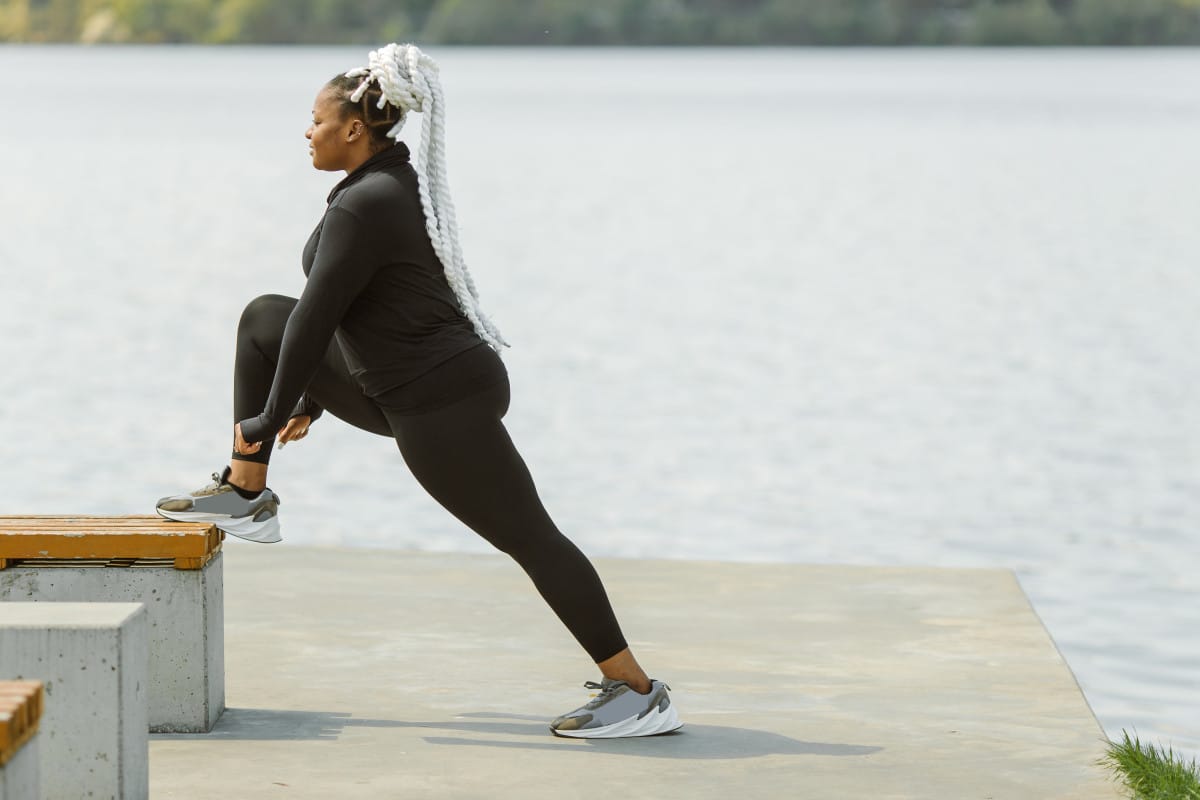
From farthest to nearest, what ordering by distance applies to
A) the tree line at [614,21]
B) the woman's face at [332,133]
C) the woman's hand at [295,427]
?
the tree line at [614,21], the woman's hand at [295,427], the woman's face at [332,133]

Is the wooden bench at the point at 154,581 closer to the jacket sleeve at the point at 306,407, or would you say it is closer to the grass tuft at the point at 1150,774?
the jacket sleeve at the point at 306,407

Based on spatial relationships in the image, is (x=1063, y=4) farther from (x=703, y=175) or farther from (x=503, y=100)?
(x=703, y=175)

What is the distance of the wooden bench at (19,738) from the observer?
3805 millimetres

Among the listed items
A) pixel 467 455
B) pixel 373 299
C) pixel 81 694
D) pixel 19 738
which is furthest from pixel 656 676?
pixel 19 738

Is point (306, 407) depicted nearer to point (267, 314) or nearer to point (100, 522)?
point (267, 314)

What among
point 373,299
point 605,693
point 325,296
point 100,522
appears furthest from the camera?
point 605,693

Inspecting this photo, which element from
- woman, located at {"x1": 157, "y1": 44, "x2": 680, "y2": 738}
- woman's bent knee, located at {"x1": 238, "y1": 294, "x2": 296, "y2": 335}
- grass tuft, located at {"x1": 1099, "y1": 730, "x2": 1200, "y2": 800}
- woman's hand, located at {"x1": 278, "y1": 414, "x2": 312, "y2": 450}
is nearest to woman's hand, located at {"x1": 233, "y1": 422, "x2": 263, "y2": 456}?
woman, located at {"x1": 157, "y1": 44, "x2": 680, "y2": 738}

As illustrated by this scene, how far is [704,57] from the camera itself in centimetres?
19262

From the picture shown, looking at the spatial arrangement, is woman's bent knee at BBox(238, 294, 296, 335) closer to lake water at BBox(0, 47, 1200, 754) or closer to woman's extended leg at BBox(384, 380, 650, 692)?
woman's extended leg at BBox(384, 380, 650, 692)

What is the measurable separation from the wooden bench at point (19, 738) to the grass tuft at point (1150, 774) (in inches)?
104

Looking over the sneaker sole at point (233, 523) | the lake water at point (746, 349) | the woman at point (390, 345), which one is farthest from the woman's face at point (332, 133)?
the lake water at point (746, 349)

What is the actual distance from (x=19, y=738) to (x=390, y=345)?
177cm

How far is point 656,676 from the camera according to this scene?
21.4 ft

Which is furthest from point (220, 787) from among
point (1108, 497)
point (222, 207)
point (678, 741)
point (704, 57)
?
point (704, 57)
